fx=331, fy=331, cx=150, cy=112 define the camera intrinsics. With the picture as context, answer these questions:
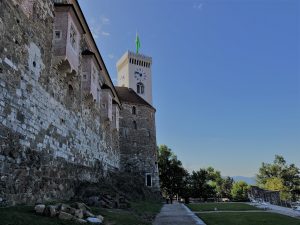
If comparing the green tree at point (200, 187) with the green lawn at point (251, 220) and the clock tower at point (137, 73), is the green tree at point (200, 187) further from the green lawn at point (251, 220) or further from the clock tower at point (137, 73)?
the green lawn at point (251, 220)

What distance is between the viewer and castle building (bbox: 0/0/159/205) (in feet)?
30.7

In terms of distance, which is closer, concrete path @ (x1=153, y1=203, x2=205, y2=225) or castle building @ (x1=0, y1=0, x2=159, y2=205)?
castle building @ (x1=0, y1=0, x2=159, y2=205)

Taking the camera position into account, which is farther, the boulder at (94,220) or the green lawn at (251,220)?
the green lawn at (251,220)

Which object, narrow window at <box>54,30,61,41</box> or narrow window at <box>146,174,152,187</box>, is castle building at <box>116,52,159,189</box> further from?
narrow window at <box>54,30,61,41</box>

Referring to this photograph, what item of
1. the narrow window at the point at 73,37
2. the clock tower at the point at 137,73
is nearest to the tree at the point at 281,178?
the clock tower at the point at 137,73

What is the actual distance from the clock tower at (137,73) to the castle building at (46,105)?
888 inches

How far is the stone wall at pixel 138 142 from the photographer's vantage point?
33.8 m

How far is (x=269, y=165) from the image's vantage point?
2810 inches

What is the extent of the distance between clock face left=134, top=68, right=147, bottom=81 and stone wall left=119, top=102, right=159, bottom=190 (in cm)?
1117

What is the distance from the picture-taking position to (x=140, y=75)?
47.5 metres

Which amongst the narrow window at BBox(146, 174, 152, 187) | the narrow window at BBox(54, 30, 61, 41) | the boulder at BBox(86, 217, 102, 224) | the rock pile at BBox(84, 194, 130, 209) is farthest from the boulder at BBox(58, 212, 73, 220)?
the narrow window at BBox(146, 174, 152, 187)

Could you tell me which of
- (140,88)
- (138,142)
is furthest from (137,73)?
(138,142)

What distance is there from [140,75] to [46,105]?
3574cm

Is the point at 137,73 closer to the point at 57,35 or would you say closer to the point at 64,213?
the point at 57,35
